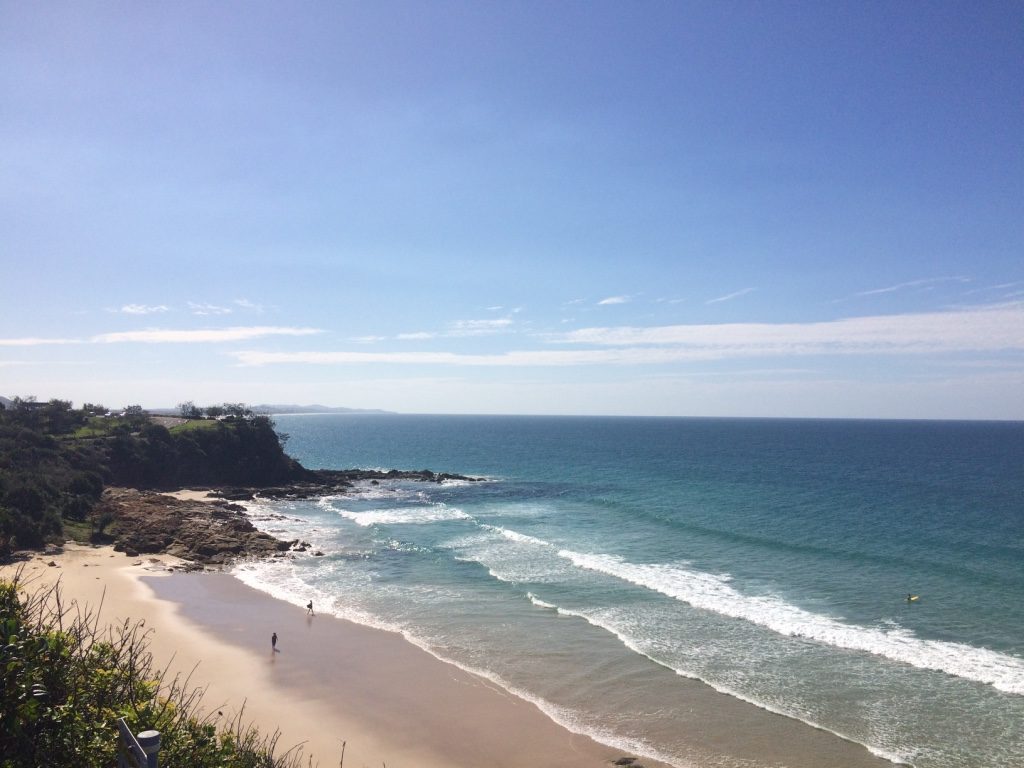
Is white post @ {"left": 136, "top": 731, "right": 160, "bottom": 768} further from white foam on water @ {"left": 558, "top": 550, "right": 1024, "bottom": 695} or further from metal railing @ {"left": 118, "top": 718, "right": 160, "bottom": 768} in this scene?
white foam on water @ {"left": 558, "top": 550, "right": 1024, "bottom": 695}

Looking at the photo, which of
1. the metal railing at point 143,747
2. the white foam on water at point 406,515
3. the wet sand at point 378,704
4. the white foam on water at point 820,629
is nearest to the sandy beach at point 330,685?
the wet sand at point 378,704

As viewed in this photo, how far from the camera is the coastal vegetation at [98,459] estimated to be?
40281 mm

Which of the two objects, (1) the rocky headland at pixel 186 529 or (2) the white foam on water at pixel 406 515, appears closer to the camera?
(1) the rocky headland at pixel 186 529

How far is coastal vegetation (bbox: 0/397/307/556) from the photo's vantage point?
40.3 metres

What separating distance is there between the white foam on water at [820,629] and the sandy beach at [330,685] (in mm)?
12709

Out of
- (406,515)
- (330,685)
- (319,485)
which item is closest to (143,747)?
(330,685)

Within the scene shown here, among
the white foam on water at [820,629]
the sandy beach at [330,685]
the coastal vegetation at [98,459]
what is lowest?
the sandy beach at [330,685]

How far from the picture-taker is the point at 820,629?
27.1m

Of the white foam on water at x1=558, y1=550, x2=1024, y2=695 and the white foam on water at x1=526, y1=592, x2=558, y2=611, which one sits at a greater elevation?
the white foam on water at x1=558, y1=550, x2=1024, y2=695

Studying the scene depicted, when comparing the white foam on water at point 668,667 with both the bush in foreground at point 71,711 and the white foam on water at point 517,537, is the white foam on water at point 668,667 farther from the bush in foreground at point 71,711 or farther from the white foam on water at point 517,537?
the bush in foreground at point 71,711

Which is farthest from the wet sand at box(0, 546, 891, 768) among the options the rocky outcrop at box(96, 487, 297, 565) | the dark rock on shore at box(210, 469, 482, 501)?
the dark rock on shore at box(210, 469, 482, 501)

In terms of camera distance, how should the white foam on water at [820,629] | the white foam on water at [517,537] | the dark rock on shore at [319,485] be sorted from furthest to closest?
the dark rock on shore at [319,485], the white foam on water at [517,537], the white foam on water at [820,629]

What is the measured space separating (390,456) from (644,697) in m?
102

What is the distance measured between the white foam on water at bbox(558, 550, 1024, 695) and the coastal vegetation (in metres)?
34.1
